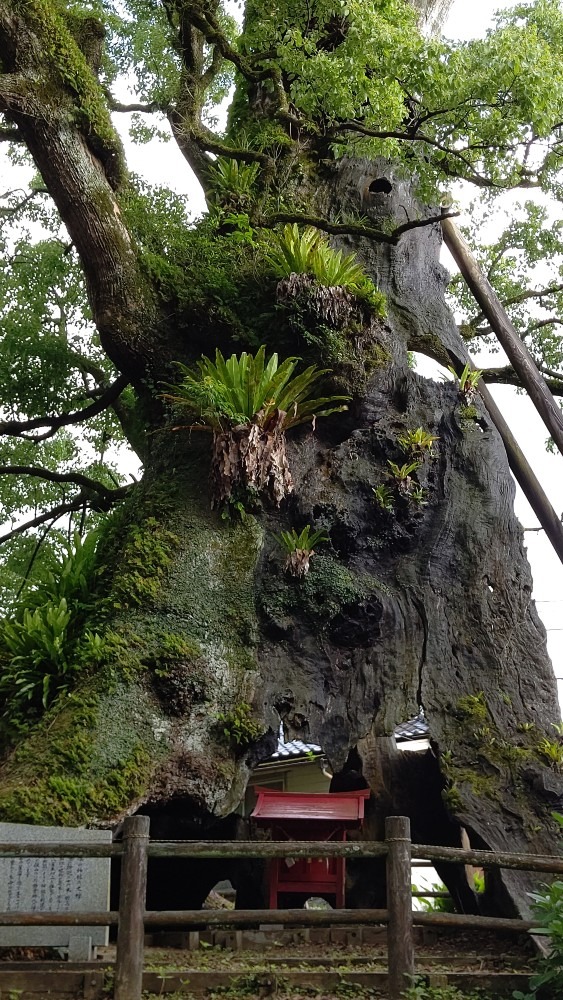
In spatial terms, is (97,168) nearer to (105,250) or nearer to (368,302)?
(105,250)

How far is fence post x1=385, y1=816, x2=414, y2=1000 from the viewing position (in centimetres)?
541

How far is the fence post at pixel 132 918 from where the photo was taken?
5180 mm

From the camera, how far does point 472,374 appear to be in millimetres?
10633

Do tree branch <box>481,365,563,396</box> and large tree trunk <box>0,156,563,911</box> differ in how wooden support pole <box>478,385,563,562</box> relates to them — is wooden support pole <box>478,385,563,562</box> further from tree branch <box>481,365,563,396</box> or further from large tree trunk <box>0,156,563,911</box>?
large tree trunk <box>0,156,563,911</box>

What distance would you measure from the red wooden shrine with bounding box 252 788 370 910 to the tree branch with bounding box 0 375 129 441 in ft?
19.0

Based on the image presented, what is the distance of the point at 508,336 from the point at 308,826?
7.68m

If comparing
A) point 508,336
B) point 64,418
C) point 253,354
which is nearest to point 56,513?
point 64,418

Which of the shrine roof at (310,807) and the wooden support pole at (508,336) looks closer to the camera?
the shrine roof at (310,807)

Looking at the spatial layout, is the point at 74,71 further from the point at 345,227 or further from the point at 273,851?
the point at 273,851

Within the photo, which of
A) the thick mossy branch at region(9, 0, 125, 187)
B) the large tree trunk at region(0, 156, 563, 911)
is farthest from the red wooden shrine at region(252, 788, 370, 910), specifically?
the thick mossy branch at region(9, 0, 125, 187)

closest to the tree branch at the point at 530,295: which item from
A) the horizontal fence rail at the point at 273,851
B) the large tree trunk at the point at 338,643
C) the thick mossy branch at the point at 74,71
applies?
the large tree trunk at the point at 338,643

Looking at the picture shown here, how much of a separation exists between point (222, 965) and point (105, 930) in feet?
3.09

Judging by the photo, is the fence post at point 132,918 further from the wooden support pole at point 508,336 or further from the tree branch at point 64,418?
the wooden support pole at point 508,336

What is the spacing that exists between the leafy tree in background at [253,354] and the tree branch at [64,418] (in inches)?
1.7
